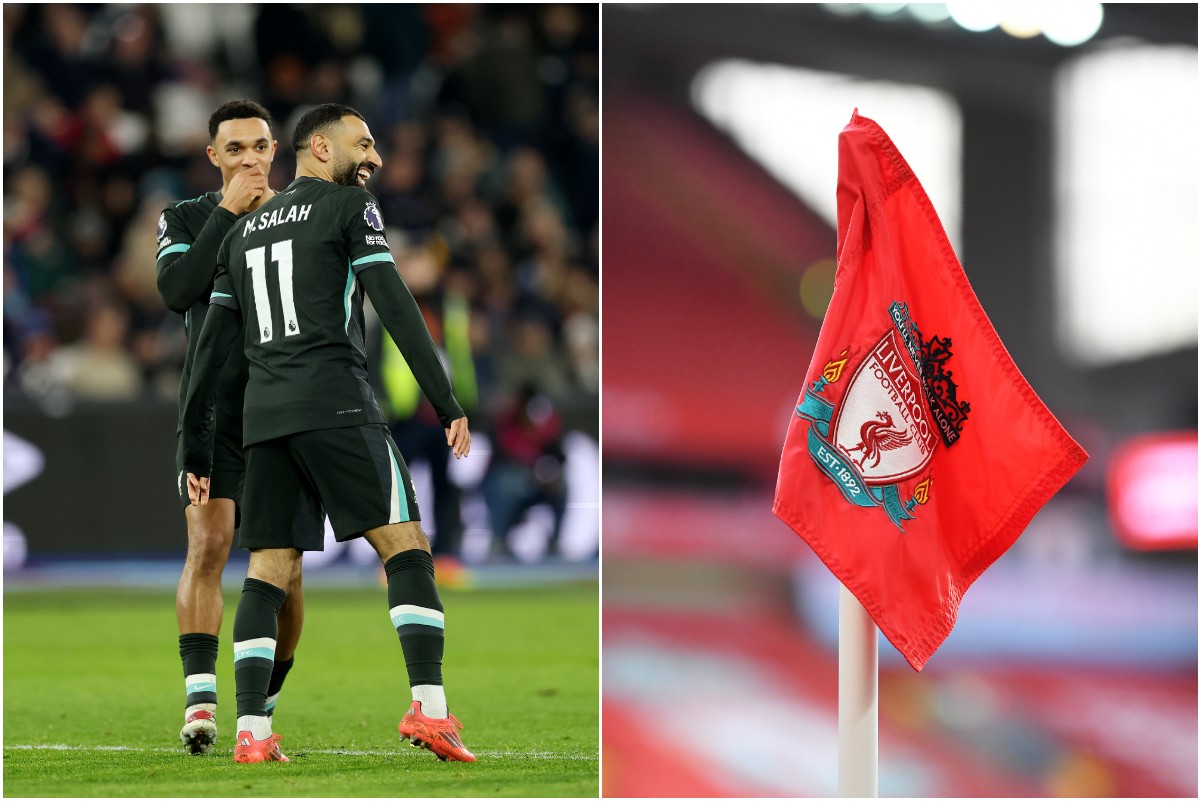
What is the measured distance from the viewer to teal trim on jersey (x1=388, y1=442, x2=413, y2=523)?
10.4 ft

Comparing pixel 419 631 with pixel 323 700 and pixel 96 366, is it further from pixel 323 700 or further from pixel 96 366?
pixel 96 366

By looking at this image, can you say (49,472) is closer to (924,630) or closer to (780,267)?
(780,267)

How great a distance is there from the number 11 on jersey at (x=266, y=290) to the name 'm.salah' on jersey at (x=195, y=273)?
0.30m

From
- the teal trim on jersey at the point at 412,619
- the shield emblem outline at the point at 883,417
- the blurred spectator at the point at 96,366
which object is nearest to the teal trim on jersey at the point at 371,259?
the teal trim on jersey at the point at 412,619

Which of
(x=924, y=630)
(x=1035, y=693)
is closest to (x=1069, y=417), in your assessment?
(x=1035, y=693)

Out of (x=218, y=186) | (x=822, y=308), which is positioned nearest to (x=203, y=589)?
(x=822, y=308)

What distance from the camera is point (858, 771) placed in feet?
7.66

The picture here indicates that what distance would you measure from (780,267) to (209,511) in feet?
8.17

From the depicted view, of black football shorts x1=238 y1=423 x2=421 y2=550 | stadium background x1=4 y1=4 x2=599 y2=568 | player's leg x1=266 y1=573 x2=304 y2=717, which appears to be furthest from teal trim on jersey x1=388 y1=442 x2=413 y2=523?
stadium background x1=4 y1=4 x2=599 y2=568

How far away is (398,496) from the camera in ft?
10.4

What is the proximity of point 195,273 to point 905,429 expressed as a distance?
1.91 meters

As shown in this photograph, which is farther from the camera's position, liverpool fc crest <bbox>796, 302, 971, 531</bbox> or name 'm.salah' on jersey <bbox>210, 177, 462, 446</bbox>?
name 'm.salah' on jersey <bbox>210, 177, 462, 446</bbox>

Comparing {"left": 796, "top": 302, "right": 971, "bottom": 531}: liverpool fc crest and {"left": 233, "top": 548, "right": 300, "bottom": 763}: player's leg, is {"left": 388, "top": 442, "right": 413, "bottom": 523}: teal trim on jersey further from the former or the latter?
{"left": 796, "top": 302, "right": 971, "bottom": 531}: liverpool fc crest

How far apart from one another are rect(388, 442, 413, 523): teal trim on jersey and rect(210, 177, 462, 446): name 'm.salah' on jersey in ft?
0.41
